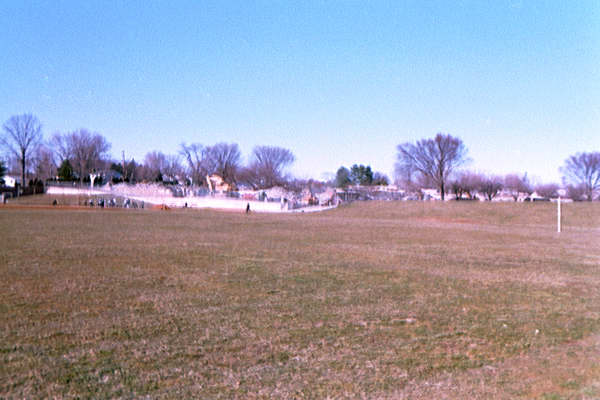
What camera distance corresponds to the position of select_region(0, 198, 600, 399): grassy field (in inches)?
216

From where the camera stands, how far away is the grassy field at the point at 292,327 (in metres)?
5.48

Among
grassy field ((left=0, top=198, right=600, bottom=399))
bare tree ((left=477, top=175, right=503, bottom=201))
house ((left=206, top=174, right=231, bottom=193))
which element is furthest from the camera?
house ((left=206, top=174, right=231, bottom=193))

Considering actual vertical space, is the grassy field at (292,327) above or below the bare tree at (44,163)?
below

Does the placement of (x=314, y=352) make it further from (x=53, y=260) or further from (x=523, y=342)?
(x=53, y=260)

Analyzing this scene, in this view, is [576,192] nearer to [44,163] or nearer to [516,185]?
[516,185]

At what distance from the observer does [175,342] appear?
271 inches

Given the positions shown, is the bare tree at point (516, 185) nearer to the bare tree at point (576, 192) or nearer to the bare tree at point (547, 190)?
the bare tree at point (547, 190)

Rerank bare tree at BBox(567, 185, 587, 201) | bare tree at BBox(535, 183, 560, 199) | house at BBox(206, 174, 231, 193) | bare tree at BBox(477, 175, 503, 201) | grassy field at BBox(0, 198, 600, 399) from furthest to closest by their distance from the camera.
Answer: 1. house at BBox(206, 174, 231, 193)
2. bare tree at BBox(535, 183, 560, 199)
3. bare tree at BBox(477, 175, 503, 201)
4. bare tree at BBox(567, 185, 587, 201)
5. grassy field at BBox(0, 198, 600, 399)

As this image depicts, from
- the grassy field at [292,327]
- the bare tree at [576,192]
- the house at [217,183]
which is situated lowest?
the grassy field at [292,327]

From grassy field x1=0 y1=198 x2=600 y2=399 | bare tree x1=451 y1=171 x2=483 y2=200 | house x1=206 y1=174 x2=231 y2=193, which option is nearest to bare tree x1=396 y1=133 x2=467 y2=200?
bare tree x1=451 y1=171 x2=483 y2=200

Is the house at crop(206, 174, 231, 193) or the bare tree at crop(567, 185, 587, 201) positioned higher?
the house at crop(206, 174, 231, 193)

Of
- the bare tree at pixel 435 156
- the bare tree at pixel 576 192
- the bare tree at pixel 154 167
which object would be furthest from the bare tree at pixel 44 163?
the bare tree at pixel 576 192

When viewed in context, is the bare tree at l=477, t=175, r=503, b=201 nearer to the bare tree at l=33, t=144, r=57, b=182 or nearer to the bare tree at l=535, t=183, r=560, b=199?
the bare tree at l=535, t=183, r=560, b=199

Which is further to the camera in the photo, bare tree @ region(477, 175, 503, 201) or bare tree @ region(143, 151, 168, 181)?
bare tree @ region(143, 151, 168, 181)
